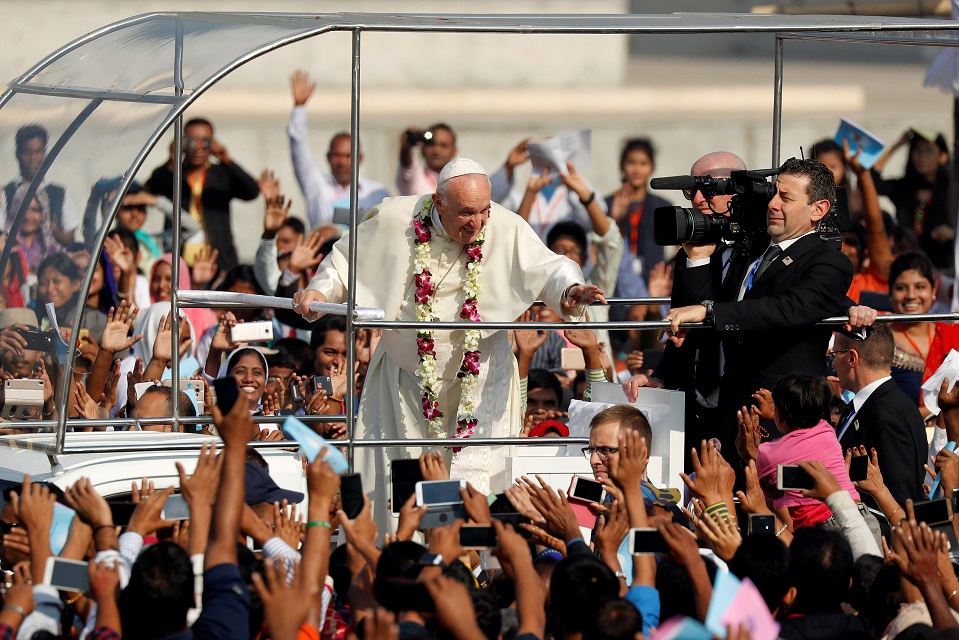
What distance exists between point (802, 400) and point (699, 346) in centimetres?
135

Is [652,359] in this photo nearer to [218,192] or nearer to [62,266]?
[62,266]

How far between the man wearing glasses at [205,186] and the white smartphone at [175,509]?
22.2 feet

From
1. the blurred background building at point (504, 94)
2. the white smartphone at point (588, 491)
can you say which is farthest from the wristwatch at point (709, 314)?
the blurred background building at point (504, 94)

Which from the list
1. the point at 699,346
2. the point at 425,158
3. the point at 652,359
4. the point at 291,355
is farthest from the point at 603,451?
the point at 425,158

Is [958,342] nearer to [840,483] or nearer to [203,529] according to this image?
[840,483]

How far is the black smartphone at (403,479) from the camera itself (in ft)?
17.2

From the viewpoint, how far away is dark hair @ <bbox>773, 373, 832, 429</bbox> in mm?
5777

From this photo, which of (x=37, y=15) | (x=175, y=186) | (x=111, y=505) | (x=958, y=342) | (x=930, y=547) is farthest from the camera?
(x=37, y=15)

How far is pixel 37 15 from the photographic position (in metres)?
14.1

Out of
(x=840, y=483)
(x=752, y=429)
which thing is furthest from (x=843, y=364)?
(x=840, y=483)

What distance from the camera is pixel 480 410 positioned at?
7.30m

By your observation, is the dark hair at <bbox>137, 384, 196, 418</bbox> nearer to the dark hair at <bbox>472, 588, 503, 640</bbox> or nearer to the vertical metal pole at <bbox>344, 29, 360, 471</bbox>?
the vertical metal pole at <bbox>344, 29, 360, 471</bbox>

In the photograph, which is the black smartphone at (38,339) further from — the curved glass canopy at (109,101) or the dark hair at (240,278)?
the dark hair at (240,278)

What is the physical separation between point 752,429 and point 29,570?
2.82 m
